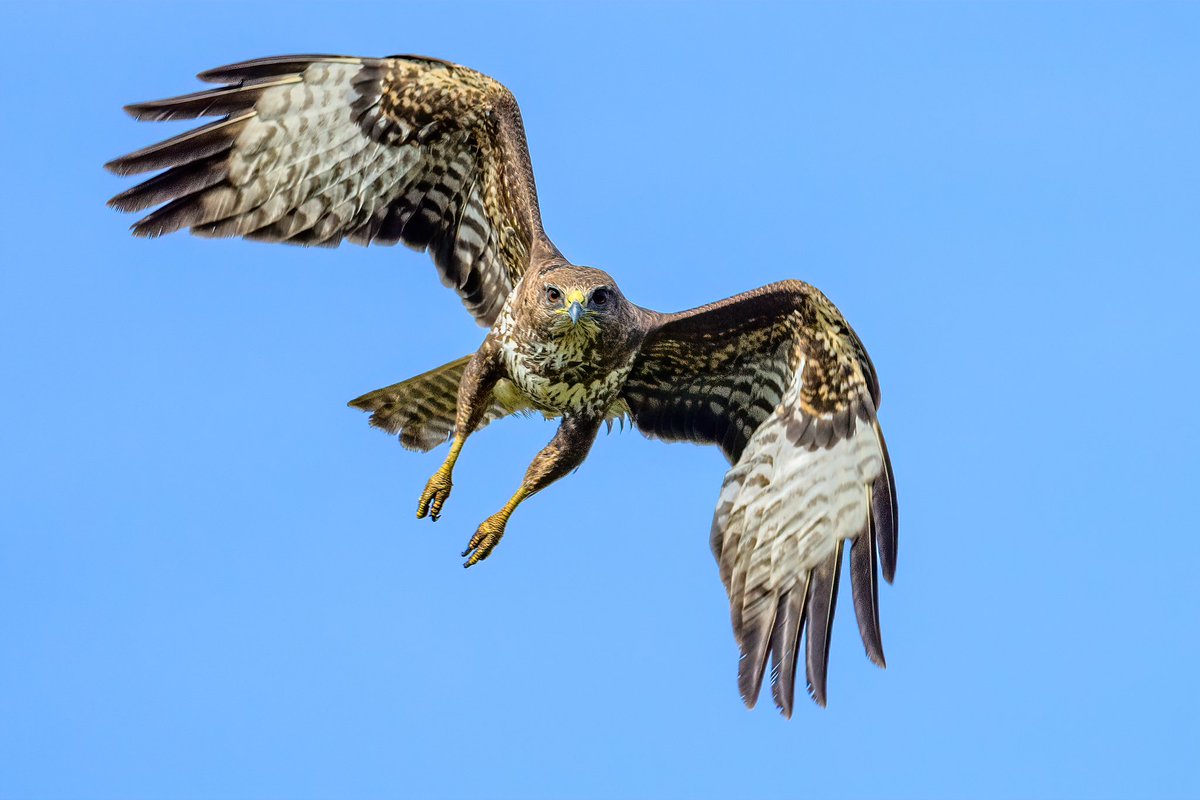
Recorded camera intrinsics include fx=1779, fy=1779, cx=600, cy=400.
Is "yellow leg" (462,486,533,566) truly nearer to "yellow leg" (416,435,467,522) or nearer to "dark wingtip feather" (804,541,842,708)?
"yellow leg" (416,435,467,522)

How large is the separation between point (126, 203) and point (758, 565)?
4.38m

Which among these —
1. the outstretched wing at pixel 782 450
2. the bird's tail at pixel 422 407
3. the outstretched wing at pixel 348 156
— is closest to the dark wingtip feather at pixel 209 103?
the outstretched wing at pixel 348 156

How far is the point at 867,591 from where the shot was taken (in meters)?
10.7

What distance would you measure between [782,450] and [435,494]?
2.26 meters

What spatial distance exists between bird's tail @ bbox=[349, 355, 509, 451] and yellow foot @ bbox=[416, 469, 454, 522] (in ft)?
2.57

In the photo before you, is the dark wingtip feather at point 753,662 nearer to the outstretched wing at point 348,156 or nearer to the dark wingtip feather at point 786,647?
the dark wingtip feather at point 786,647

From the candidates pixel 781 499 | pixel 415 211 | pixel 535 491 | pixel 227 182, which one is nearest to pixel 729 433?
pixel 781 499

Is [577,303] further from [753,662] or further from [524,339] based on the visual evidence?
[753,662]

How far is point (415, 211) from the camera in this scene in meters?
11.3

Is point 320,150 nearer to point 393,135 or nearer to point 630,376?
point 393,135

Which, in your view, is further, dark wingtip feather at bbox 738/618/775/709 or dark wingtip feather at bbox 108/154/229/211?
dark wingtip feather at bbox 738/618/775/709

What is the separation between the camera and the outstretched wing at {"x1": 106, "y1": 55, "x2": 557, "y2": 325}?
423 inches

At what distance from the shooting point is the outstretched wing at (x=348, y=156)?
35.2ft

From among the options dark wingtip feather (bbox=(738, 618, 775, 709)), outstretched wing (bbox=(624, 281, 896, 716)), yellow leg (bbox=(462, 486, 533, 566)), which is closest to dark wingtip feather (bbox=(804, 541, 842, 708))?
outstretched wing (bbox=(624, 281, 896, 716))
